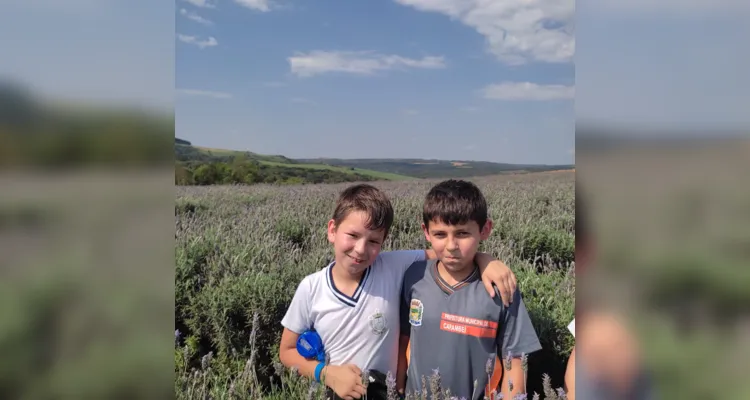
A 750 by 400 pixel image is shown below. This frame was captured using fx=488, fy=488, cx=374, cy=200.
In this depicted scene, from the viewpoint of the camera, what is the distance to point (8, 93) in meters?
0.72

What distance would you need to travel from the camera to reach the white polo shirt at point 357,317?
84.8 inches

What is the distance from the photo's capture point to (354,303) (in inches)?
85.0

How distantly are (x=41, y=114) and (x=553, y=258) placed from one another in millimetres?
3710

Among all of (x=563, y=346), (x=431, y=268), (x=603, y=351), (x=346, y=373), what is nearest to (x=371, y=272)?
(x=431, y=268)

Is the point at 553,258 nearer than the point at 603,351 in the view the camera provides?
No

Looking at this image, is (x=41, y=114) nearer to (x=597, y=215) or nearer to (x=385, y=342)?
(x=597, y=215)

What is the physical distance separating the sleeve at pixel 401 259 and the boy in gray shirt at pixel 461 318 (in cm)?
14

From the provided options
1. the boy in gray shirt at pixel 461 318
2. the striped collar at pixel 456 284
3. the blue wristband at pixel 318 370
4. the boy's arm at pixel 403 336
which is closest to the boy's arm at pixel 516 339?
the boy in gray shirt at pixel 461 318

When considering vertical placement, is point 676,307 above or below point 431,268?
above

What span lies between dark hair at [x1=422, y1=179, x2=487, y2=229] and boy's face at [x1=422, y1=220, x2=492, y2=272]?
3cm

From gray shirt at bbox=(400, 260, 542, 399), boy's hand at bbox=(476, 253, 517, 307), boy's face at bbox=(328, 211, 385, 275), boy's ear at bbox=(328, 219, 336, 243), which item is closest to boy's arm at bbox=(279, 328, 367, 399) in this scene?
gray shirt at bbox=(400, 260, 542, 399)

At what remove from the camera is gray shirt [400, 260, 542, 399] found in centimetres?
197

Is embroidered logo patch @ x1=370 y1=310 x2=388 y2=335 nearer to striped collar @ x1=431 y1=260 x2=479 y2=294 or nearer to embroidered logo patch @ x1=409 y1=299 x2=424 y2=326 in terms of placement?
embroidered logo patch @ x1=409 y1=299 x2=424 y2=326

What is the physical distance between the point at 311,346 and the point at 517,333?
2.94 ft
